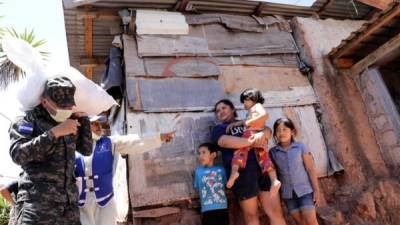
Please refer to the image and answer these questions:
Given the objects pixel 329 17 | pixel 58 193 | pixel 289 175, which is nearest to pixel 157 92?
pixel 289 175

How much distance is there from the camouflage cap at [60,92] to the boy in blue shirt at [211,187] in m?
1.82

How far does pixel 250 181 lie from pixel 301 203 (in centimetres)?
63

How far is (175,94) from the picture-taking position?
13.8 ft

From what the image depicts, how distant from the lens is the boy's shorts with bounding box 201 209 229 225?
3262 mm

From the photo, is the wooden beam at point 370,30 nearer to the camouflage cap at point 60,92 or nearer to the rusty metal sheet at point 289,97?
the rusty metal sheet at point 289,97

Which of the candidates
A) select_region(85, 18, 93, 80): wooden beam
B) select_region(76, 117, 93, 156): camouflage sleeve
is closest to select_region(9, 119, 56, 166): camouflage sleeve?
select_region(76, 117, 93, 156): camouflage sleeve

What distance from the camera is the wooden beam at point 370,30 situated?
4086 mm

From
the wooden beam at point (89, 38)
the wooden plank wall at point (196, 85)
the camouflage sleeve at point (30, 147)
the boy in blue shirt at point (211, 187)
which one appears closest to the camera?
the camouflage sleeve at point (30, 147)

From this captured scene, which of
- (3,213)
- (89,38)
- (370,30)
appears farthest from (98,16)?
(3,213)

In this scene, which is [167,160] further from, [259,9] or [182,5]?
[259,9]

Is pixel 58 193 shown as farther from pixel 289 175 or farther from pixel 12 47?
pixel 289 175

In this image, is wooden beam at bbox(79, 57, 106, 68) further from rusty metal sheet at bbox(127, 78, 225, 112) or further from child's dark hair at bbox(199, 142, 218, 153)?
child's dark hair at bbox(199, 142, 218, 153)

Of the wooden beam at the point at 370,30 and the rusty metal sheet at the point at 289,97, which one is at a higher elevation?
the wooden beam at the point at 370,30

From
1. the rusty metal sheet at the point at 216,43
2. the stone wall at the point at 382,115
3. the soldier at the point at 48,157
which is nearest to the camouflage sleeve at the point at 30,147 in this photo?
the soldier at the point at 48,157
